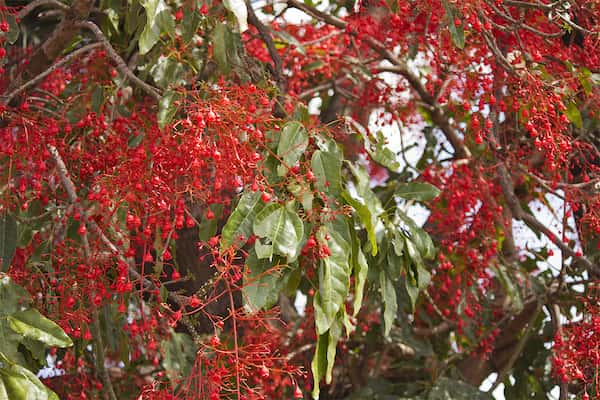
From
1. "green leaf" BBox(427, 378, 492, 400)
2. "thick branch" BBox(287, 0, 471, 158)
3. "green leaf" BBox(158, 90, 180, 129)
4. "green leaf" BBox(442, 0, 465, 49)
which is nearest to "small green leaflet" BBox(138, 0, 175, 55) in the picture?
"green leaf" BBox(158, 90, 180, 129)

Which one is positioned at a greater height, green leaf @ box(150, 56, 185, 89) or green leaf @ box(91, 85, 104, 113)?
green leaf @ box(150, 56, 185, 89)

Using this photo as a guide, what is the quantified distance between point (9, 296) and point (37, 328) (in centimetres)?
11

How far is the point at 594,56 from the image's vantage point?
108 inches

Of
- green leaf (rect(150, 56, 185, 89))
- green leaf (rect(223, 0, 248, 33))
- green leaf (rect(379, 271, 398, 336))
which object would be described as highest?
green leaf (rect(223, 0, 248, 33))

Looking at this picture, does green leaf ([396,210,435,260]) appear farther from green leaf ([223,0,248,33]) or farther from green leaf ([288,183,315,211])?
green leaf ([223,0,248,33])

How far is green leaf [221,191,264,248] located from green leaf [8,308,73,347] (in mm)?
369

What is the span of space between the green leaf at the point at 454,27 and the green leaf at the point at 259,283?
70cm

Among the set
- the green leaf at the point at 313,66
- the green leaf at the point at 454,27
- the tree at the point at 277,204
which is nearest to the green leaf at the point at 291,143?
the tree at the point at 277,204

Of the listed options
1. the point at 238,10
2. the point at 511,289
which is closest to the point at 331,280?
the point at 238,10

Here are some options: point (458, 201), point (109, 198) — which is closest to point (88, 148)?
point (109, 198)

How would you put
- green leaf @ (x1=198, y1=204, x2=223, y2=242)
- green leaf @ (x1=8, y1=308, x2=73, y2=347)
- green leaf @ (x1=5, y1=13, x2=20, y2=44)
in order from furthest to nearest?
green leaf @ (x1=5, y1=13, x2=20, y2=44), green leaf @ (x1=198, y1=204, x2=223, y2=242), green leaf @ (x1=8, y1=308, x2=73, y2=347)

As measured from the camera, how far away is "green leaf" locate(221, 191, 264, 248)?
180 centimetres

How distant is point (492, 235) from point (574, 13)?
2.41 feet

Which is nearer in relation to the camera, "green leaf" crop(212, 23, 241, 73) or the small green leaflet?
the small green leaflet
